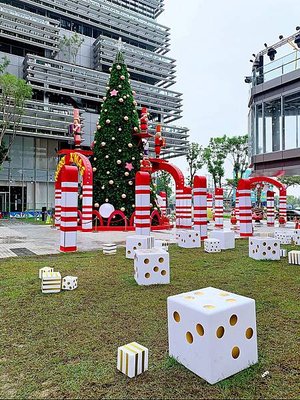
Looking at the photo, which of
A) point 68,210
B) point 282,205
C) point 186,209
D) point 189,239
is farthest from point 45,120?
point 189,239

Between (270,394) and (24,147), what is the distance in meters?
38.6

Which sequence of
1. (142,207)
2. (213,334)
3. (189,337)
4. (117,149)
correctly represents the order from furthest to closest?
→ (117,149)
(142,207)
(189,337)
(213,334)

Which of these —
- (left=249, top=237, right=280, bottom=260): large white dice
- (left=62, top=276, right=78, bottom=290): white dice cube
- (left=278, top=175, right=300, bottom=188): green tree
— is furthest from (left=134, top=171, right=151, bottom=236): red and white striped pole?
(left=278, top=175, right=300, bottom=188): green tree

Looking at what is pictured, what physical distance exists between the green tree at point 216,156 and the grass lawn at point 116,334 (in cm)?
3956

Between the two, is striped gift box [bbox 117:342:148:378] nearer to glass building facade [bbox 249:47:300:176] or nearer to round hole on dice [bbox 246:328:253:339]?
round hole on dice [bbox 246:328:253:339]

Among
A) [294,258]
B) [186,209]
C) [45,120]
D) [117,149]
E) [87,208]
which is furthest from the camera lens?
[45,120]

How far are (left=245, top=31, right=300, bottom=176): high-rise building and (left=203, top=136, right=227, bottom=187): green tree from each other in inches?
854

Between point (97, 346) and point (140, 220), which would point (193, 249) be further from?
point (97, 346)

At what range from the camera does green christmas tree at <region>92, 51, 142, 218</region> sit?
18.3m

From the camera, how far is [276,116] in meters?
22.2

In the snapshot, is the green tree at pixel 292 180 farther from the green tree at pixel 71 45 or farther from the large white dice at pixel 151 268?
the large white dice at pixel 151 268

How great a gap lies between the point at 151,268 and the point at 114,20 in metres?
49.0

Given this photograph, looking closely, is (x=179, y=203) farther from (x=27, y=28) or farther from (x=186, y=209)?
(x=27, y=28)

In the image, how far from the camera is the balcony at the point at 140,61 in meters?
43.9
